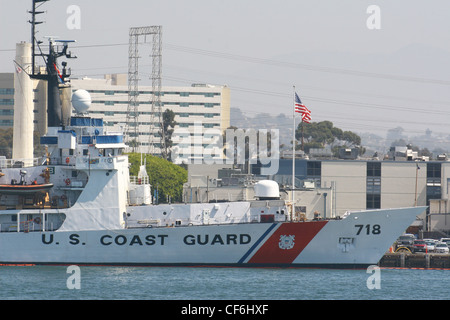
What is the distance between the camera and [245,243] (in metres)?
43.9

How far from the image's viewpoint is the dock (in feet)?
160

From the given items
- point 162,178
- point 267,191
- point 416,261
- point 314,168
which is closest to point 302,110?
point 267,191

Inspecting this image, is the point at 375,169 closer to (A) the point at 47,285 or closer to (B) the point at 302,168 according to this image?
(B) the point at 302,168

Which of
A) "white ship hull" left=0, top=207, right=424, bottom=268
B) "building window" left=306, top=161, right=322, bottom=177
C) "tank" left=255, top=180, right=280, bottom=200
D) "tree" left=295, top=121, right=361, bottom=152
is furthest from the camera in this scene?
"tree" left=295, top=121, right=361, bottom=152

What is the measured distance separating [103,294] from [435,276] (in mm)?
19122

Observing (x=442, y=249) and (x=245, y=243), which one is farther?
(x=442, y=249)

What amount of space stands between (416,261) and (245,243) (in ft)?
38.7

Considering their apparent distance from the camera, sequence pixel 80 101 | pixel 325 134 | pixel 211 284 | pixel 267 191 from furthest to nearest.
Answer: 1. pixel 325 134
2. pixel 80 101
3. pixel 267 191
4. pixel 211 284

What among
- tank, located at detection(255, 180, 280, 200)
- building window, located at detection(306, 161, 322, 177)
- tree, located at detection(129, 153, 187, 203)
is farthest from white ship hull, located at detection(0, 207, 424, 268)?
A: tree, located at detection(129, 153, 187, 203)

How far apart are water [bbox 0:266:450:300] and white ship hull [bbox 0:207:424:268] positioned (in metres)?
0.68

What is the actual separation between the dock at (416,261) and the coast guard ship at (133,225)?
541cm

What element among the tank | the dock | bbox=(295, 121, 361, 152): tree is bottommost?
the dock

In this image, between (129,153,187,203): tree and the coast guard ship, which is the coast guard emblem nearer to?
the coast guard ship

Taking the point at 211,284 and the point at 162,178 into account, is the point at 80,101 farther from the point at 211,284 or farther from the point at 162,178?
the point at 162,178
